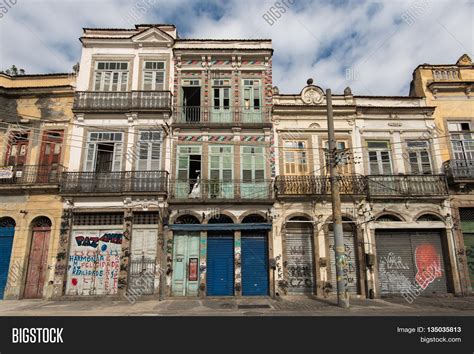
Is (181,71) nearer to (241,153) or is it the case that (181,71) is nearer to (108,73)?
(108,73)

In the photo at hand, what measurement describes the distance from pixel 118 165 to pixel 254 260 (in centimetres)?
866

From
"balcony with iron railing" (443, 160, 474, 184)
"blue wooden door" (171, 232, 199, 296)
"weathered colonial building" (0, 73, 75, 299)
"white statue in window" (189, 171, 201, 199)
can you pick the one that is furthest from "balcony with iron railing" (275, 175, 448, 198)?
"weathered colonial building" (0, 73, 75, 299)

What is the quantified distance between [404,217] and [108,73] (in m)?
17.9

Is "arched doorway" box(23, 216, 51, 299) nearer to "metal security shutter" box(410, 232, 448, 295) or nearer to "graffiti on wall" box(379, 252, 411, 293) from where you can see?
"graffiti on wall" box(379, 252, 411, 293)

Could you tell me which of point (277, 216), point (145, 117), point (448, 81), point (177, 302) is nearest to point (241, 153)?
point (277, 216)

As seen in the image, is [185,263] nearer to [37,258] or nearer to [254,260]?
[254,260]

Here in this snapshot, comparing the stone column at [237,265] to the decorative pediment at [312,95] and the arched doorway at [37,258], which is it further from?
the arched doorway at [37,258]

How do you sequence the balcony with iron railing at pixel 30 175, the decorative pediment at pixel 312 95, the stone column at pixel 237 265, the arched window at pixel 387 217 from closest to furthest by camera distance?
the stone column at pixel 237 265, the balcony with iron railing at pixel 30 175, the arched window at pixel 387 217, the decorative pediment at pixel 312 95

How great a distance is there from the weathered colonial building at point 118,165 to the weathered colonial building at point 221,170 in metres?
0.89

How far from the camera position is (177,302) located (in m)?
14.0

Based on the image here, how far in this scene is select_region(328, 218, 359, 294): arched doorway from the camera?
15680 millimetres

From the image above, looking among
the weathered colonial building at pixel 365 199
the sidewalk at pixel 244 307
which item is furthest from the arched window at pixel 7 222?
the weathered colonial building at pixel 365 199

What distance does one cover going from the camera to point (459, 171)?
54.3 feet

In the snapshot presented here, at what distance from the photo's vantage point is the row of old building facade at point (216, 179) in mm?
15562
